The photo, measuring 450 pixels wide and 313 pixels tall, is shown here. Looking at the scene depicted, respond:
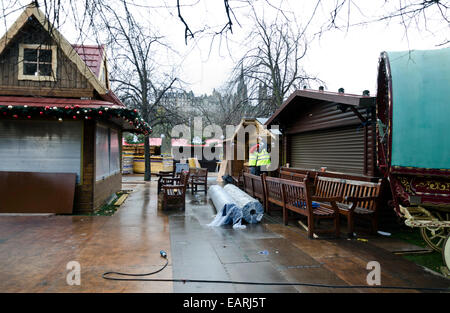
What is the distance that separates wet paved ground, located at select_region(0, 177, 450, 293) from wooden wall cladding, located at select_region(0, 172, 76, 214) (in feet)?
2.38

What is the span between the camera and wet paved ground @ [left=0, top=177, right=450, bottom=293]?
4.03 meters

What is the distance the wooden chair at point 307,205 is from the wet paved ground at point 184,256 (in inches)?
12.8

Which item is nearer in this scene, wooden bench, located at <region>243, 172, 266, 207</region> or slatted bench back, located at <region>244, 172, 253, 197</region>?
wooden bench, located at <region>243, 172, 266, 207</region>

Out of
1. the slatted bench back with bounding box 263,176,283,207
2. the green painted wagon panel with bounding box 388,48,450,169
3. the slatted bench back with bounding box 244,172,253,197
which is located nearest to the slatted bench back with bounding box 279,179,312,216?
the slatted bench back with bounding box 263,176,283,207

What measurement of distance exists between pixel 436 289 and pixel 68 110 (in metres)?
8.40

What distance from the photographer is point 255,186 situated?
1026 cm


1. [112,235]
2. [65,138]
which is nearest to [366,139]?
[112,235]

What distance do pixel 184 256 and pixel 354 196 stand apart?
4285mm

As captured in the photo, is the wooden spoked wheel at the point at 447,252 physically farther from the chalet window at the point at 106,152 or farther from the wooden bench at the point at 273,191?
the chalet window at the point at 106,152

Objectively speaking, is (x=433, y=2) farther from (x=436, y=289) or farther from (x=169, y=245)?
(x=169, y=245)

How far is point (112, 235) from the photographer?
6484mm

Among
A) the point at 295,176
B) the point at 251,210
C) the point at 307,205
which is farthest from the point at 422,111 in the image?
the point at 295,176

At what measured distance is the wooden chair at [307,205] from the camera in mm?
6203

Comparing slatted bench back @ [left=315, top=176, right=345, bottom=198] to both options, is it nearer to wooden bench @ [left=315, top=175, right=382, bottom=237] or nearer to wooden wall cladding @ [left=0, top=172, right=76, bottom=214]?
wooden bench @ [left=315, top=175, right=382, bottom=237]
